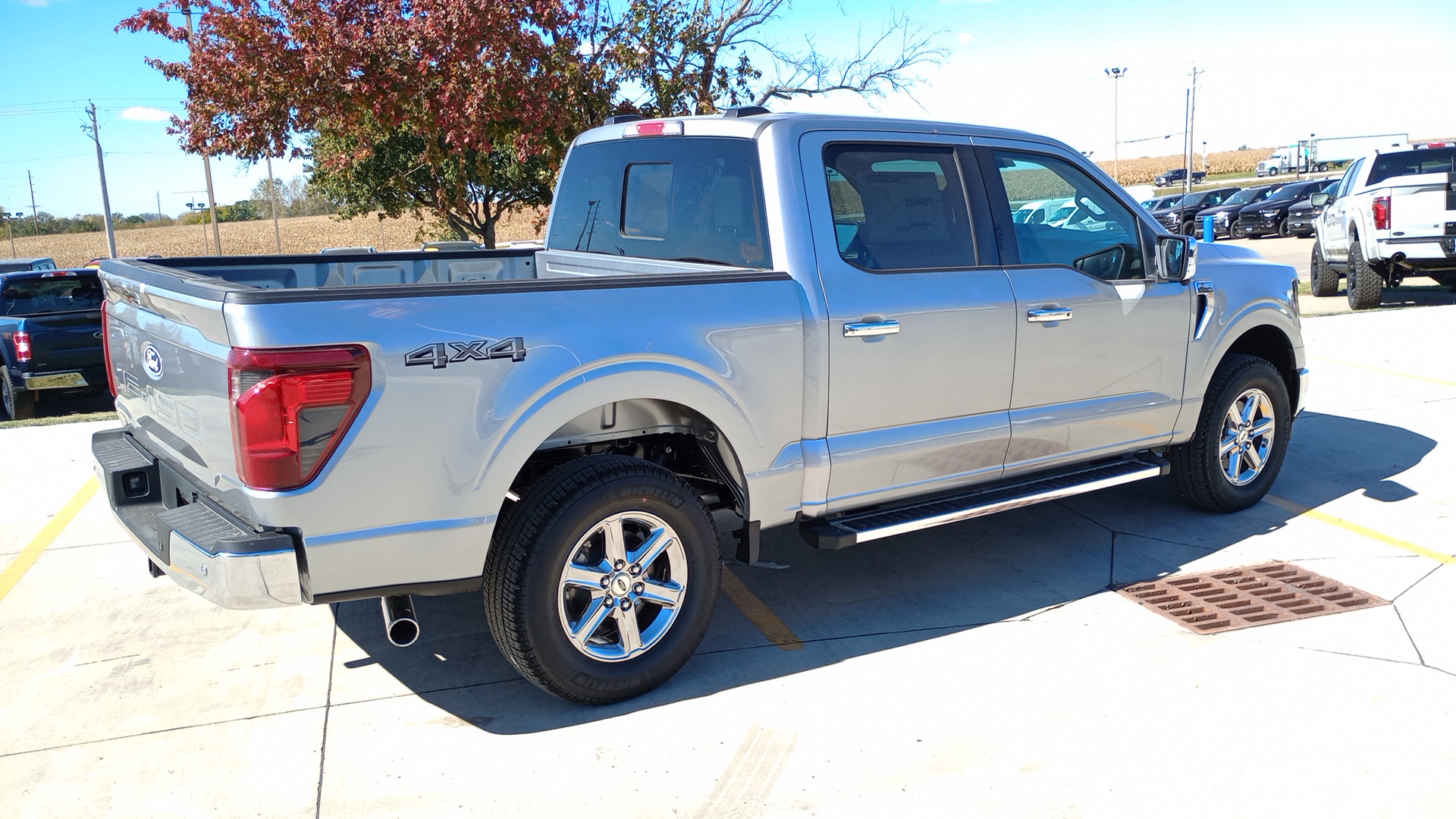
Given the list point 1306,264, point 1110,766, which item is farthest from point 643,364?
point 1306,264

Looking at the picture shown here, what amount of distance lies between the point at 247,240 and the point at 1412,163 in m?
60.5

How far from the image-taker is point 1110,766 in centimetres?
345

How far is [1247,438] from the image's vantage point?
5.87m

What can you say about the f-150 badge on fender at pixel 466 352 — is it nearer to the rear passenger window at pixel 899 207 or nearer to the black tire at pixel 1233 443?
the rear passenger window at pixel 899 207

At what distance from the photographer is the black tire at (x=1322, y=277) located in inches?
636

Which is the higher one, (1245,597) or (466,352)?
(466,352)

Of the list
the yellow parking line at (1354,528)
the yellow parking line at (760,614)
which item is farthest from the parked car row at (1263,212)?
the yellow parking line at (760,614)

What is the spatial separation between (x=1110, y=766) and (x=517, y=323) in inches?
92.8

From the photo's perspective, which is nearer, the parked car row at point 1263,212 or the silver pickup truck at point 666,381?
the silver pickup truck at point 666,381

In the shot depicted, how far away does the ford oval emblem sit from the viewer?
3762 mm

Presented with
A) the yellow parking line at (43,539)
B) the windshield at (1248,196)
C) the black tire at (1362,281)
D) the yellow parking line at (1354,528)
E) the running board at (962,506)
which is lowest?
the yellow parking line at (1354,528)

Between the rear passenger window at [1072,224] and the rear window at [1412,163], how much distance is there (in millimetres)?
10819

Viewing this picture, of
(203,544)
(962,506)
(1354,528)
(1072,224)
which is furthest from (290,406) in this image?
(1354,528)

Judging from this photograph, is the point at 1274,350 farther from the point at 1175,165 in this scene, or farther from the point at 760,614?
the point at 1175,165
